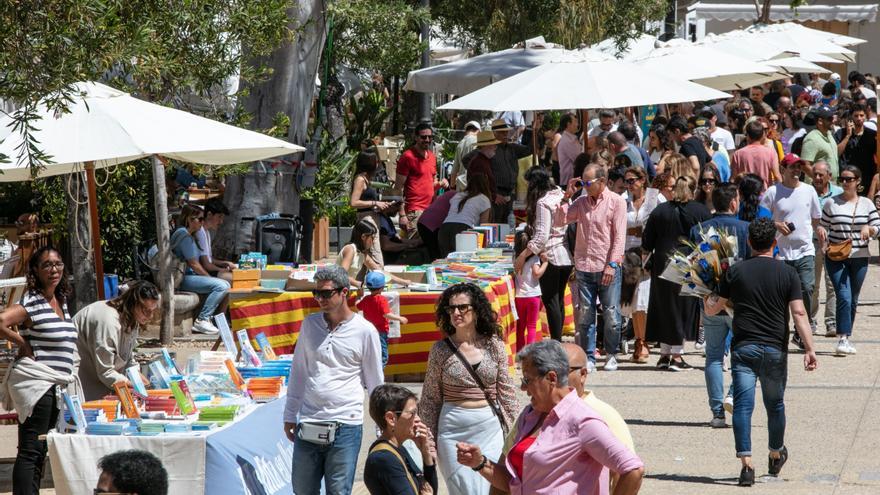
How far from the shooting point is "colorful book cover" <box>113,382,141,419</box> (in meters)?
8.12

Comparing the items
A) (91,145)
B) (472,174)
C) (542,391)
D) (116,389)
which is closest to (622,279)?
(472,174)

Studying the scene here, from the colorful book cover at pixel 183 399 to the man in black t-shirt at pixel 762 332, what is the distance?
3292 millimetres

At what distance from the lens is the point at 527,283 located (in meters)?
12.7

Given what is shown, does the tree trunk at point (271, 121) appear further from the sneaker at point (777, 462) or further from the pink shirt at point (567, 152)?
the sneaker at point (777, 462)

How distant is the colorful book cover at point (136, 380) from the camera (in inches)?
333

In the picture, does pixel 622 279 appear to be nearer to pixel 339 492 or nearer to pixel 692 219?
pixel 692 219

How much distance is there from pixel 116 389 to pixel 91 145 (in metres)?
2.44

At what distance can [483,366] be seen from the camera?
739 centimetres

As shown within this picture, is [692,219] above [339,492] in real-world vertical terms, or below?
above

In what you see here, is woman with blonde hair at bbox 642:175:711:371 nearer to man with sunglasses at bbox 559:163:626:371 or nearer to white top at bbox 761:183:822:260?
man with sunglasses at bbox 559:163:626:371

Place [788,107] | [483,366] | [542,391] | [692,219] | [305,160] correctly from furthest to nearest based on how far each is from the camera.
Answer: [788,107], [305,160], [692,219], [483,366], [542,391]

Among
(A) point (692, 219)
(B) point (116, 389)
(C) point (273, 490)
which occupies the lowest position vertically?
(C) point (273, 490)

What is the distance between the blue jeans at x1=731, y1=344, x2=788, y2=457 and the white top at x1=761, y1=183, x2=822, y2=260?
Result: 14.5 ft

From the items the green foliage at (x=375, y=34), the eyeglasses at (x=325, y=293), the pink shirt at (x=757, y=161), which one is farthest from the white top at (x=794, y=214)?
the eyeglasses at (x=325, y=293)
